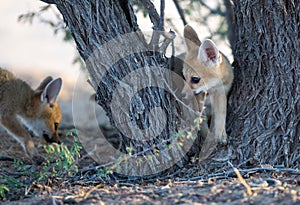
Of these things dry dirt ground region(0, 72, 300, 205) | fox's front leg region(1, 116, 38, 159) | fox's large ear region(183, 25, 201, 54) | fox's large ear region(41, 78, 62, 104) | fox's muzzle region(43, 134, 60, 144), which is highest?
fox's large ear region(183, 25, 201, 54)

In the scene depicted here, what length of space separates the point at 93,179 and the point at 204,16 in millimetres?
4536

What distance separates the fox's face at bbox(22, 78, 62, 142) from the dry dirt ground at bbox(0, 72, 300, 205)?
2.15m

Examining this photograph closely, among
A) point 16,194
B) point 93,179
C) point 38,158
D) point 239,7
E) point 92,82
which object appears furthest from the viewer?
point 38,158

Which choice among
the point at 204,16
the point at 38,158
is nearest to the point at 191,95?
the point at 38,158

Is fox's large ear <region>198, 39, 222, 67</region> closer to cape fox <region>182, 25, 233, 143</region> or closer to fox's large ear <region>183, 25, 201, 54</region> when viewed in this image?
cape fox <region>182, 25, 233, 143</region>

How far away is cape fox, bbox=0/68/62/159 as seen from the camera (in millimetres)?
7109

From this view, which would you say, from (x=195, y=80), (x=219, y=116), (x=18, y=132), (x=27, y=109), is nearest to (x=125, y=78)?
(x=219, y=116)

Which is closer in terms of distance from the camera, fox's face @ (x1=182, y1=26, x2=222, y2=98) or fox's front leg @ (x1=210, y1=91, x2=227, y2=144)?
fox's front leg @ (x1=210, y1=91, x2=227, y2=144)

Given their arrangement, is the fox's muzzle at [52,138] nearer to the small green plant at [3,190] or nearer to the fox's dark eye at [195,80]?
the fox's dark eye at [195,80]

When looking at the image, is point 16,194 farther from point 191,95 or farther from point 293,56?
point 293,56

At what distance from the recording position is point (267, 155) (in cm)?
525

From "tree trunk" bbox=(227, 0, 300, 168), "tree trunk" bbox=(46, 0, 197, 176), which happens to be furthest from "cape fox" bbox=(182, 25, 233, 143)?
"tree trunk" bbox=(46, 0, 197, 176)

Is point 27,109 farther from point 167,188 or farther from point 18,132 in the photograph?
point 167,188

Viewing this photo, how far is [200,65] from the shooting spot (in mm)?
6402
